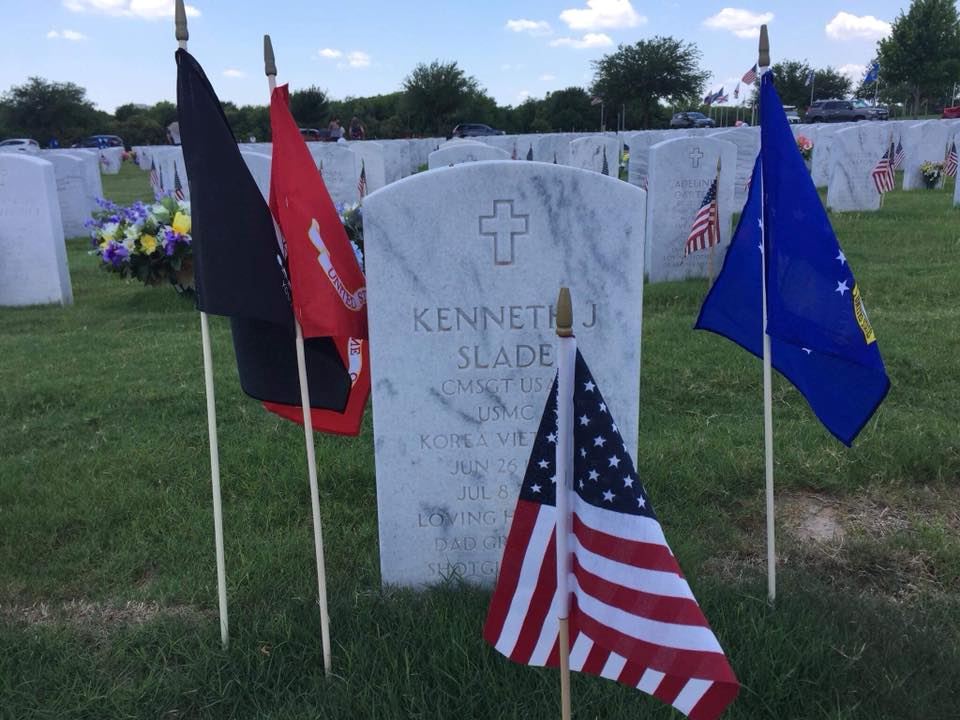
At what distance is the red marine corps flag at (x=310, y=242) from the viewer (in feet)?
8.02

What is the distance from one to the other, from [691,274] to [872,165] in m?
6.16

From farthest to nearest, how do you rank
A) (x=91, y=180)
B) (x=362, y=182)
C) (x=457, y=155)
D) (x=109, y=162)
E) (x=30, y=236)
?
(x=109, y=162)
(x=91, y=180)
(x=362, y=182)
(x=457, y=155)
(x=30, y=236)

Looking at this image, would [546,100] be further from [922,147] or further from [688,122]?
[922,147]

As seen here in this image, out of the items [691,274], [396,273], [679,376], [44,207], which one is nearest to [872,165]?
[691,274]

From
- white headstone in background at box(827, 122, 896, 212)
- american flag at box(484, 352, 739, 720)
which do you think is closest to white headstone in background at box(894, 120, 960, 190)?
white headstone in background at box(827, 122, 896, 212)

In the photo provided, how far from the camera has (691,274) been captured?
907 cm

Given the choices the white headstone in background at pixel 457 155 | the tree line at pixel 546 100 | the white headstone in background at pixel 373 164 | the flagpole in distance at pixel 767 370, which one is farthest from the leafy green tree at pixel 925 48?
the flagpole in distance at pixel 767 370

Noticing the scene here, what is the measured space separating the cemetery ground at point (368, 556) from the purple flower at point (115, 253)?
1.88 m

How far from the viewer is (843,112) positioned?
38.6 m

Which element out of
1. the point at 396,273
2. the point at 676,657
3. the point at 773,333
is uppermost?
the point at 396,273

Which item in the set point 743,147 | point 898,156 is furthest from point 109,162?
point 898,156

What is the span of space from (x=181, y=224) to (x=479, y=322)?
584cm

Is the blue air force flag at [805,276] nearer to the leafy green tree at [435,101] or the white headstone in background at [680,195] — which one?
the white headstone in background at [680,195]

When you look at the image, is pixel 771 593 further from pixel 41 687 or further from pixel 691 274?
pixel 691 274
